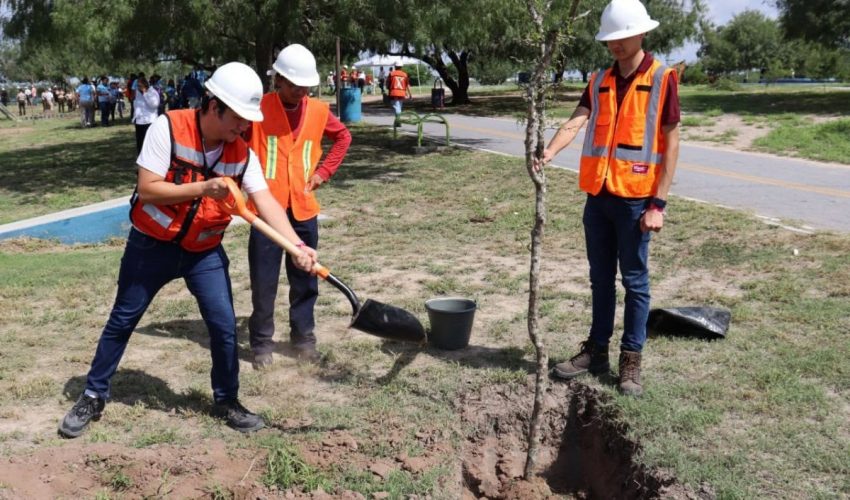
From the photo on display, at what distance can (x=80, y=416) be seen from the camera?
3.96 m

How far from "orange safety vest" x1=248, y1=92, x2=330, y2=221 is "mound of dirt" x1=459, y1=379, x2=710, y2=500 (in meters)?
1.59

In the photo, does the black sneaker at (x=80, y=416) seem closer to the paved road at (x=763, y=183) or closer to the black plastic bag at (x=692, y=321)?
the black plastic bag at (x=692, y=321)

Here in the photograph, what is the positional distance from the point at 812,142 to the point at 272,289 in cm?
1355

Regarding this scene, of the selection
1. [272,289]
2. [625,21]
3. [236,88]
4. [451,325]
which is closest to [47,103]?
[272,289]

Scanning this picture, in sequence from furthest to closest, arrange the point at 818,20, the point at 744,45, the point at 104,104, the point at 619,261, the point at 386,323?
1. the point at 744,45
2. the point at 104,104
3. the point at 818,20
4. the point at 386,323
5. the point at 619,261

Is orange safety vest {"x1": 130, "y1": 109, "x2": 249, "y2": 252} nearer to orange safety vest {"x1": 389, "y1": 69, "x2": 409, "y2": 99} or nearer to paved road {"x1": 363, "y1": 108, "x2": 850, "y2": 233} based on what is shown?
paved road {"x1": 363, "y1": 108, "x2": 850, "y2": 233}

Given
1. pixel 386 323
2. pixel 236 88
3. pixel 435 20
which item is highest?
pixel 435 20

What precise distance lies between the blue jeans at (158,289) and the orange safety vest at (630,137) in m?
2.07

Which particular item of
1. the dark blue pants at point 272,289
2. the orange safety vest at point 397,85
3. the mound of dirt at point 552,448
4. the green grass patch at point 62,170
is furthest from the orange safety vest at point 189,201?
the orange safety vest at point 397,85

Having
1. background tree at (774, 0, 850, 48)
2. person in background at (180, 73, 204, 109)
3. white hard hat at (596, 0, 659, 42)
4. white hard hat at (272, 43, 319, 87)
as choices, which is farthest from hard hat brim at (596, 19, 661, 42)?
background tree at (774, 0, 850, 48)

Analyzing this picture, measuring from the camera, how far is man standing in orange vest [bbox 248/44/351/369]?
4.49 metres

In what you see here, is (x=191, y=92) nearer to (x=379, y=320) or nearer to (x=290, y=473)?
(x=379, y=320)

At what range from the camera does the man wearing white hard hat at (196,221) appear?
3.47m

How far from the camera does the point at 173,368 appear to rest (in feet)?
16.0
